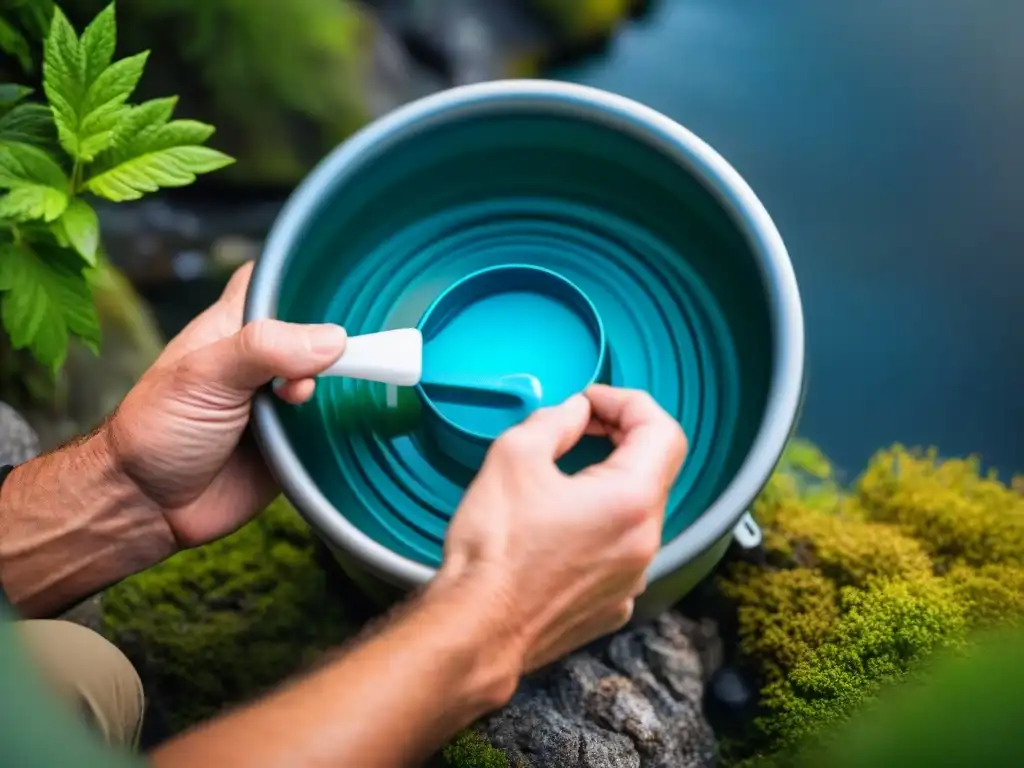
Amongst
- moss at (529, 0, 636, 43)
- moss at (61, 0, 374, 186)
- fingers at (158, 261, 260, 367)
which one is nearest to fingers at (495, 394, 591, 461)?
fingers at (158, 261, 260, 367)

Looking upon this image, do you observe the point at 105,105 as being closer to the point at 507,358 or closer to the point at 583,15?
the point at 507,358

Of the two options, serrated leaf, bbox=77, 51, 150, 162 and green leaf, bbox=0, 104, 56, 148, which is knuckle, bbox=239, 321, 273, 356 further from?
green leaf, bbox=0, 104, 56, 148

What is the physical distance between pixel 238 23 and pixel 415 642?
1678mm

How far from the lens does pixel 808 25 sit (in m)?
2.29

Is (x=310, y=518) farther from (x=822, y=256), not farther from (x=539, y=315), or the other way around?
(x=822, y=256)

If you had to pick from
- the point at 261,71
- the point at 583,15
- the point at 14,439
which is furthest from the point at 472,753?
the point at 583,15

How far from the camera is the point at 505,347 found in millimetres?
1303

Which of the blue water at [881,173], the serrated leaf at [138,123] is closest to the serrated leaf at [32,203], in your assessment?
the serrated leaf at [138,123]

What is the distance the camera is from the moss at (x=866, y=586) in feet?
4.00

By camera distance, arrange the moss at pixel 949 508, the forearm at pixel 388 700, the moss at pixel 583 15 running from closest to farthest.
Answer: the forearm at pixel 388 700 → the moss at pixel 949 508 → the moss at pixel 583 15

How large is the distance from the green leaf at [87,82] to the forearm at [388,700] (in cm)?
77

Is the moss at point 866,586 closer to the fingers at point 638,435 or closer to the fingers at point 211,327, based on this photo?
the fingers at point 638,435

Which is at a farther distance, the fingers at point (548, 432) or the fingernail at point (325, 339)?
the fingernail at point (325, 339)

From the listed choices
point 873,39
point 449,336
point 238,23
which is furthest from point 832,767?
point 873,39
